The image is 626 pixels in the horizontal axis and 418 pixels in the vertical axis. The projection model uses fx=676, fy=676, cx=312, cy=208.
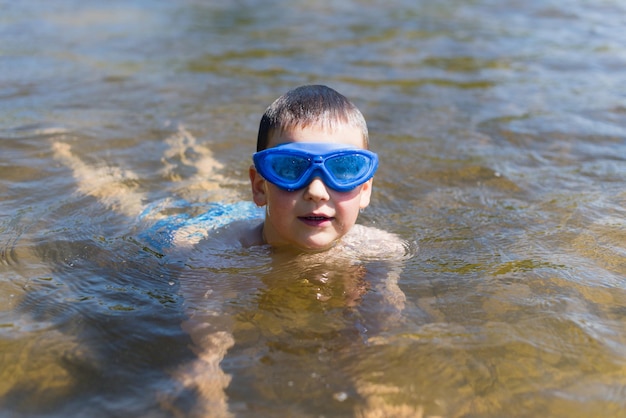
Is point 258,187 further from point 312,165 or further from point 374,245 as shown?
point 374,245

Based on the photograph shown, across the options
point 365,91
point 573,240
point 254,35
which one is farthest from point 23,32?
point 573,240

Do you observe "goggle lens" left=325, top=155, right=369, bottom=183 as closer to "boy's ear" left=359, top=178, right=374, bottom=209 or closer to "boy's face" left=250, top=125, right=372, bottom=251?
"boy's face" left=250, top=125, right=372, bottom=251

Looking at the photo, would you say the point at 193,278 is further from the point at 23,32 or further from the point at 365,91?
the point at 23,32

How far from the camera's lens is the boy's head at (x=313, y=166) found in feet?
11.2

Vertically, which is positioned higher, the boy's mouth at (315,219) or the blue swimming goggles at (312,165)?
the blue swimming goggles at (312,165)

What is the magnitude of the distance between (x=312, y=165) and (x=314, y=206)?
0.23m

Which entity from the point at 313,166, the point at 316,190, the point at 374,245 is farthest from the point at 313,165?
the point at 374,245

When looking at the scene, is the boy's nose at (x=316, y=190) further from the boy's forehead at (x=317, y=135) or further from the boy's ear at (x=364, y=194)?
the boy's ear at (x=364, y=194)

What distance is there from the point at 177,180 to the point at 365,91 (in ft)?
10.4

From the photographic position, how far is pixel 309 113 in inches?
139

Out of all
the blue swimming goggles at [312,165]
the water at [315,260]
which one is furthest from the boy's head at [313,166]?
the water at [315,260]

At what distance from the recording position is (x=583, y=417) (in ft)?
7.77

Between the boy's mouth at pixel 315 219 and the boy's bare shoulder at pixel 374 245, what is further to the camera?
the boy's bare shoulder at pixel 374 245

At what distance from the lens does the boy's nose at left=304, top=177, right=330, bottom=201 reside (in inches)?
134
